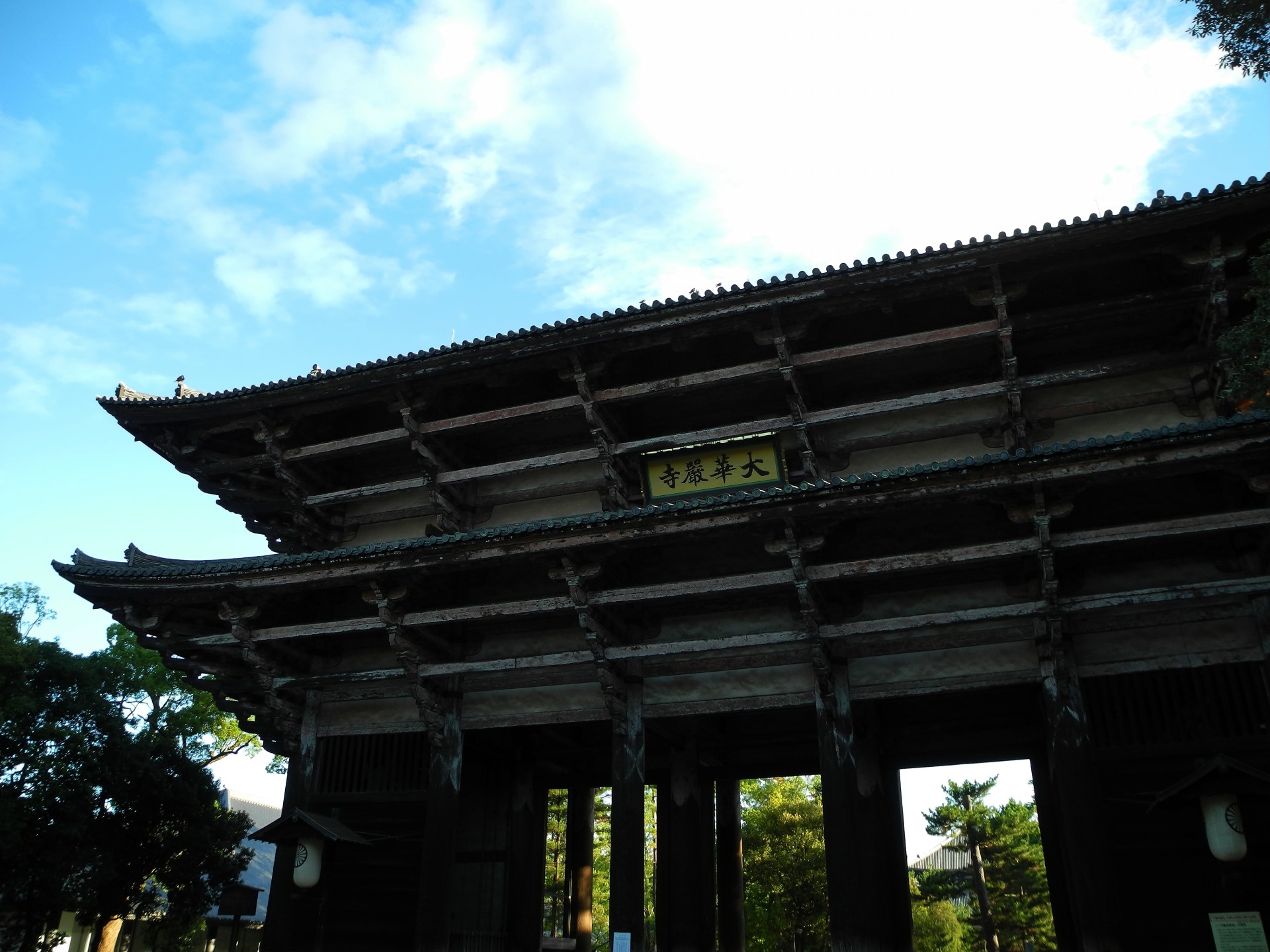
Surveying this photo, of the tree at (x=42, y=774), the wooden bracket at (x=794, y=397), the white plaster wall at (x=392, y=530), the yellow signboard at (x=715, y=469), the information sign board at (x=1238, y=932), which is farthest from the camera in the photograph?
the tree at (x=42, y=774)

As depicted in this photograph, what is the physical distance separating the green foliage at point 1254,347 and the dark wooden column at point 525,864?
1202 centimetres

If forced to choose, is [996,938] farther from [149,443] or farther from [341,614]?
[149,443]

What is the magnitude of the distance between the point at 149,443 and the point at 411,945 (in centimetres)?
924

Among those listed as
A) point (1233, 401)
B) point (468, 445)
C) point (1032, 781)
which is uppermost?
point (468, 445)

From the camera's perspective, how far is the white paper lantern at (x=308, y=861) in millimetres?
12898

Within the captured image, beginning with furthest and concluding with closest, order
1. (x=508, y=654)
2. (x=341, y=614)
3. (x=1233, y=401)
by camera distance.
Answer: (x=341, y=614) → (x=508, y=654) → (x=1233, y=401)

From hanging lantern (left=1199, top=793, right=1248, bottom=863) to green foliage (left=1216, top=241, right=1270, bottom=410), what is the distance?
4.23 meters

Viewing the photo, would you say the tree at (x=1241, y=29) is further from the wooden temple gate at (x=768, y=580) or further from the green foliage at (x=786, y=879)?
the green foliage at (x=786, y=879)

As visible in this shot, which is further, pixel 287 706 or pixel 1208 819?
pixel 287 706

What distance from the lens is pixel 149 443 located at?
16.1m

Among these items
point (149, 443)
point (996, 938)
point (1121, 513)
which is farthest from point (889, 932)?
point (996, 938)

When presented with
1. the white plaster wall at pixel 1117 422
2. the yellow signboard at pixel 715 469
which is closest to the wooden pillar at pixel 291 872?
the yellow signboard at pixel 715 469

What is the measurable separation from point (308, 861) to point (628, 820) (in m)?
4.44

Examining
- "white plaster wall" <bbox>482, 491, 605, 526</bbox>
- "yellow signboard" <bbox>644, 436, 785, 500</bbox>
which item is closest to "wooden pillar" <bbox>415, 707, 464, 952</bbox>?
"white plaster wall" <bbox>482, 491, 605, 526</bbox>
